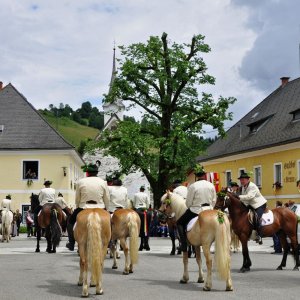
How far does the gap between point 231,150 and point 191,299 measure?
39887 millimetres

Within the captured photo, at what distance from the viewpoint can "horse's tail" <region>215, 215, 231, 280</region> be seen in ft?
36.6

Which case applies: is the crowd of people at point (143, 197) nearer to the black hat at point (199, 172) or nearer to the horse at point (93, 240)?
the black hat at point (199, 172)

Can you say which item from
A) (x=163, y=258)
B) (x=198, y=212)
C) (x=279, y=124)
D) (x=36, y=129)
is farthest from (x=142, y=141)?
(x=198, y=212)

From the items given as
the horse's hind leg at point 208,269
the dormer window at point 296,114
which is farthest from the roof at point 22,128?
the horse's hind leg at point 208,269

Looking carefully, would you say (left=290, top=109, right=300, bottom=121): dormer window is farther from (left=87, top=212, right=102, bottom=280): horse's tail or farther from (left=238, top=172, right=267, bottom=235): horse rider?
(left=87, top=212, right=102, bottom=280): horse's tail

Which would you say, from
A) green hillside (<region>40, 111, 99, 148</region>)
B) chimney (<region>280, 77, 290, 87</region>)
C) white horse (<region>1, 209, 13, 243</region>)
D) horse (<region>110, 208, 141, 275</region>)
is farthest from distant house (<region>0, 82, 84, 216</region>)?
green hillside (<region>40, 111, 99, 148</region>)

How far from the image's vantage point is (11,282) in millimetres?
12680

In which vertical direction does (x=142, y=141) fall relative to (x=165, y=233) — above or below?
above

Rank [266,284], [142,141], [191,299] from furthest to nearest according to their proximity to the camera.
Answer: [142,141] < [266,284] < [191,299]

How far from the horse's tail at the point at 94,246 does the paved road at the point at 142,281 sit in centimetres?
50

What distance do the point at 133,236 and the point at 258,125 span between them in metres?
36.3

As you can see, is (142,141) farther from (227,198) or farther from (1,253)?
(227,198)

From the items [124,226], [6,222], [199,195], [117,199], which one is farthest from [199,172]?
[6,222]

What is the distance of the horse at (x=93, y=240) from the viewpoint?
427 inches
